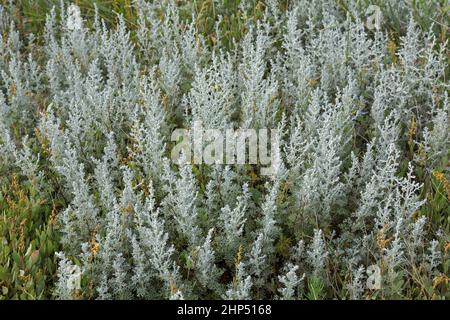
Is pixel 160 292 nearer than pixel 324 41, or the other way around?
pixel 160 292

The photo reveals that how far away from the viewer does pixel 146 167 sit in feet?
14.1

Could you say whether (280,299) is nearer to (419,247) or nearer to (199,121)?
(419,247)

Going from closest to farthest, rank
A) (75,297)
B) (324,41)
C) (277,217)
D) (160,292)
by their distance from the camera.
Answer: (75,297), (160,292), (277,217), (324,41)

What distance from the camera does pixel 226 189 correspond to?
4047mm

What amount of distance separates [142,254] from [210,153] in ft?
3.11

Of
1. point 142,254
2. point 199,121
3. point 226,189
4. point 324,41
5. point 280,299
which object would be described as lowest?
point 280,299

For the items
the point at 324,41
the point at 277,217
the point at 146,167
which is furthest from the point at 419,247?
the point at 324,41

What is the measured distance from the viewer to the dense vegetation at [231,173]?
3668 mm

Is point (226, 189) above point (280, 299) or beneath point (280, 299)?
above

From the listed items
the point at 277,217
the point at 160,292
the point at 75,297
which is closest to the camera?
the point at 75,297

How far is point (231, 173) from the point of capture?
4.04 metres

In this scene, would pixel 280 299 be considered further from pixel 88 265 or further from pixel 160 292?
pixel 88 265

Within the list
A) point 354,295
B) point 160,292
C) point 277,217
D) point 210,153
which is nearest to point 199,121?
point 210,153

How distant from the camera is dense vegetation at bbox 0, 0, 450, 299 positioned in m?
3.67
